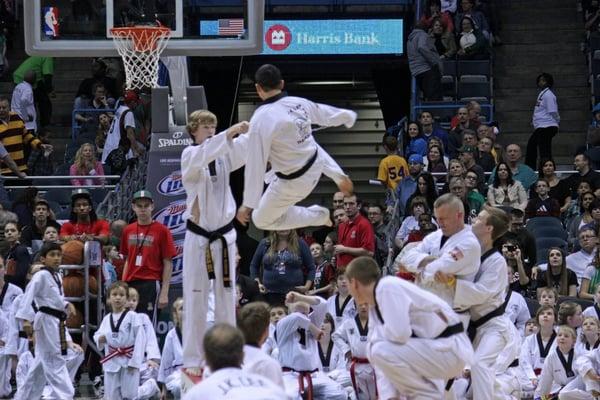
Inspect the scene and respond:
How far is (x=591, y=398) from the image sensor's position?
50.9 ft

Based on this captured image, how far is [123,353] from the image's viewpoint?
15.4 metres

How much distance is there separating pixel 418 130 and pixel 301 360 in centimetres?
690

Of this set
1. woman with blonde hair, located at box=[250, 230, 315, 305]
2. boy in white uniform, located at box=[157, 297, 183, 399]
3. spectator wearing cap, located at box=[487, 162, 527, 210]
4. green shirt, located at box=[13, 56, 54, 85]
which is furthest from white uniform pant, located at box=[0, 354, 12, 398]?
green shirt, located at box=[13, 56, 54, 85]

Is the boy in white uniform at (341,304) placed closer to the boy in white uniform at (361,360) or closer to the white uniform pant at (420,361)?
the boy in white uniform at (361,360)

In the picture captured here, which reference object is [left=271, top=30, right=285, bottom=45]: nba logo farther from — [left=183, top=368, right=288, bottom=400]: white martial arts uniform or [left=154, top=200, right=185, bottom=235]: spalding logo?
[left=183, top=368, right=288, bottom=400]: white martial arts uniform

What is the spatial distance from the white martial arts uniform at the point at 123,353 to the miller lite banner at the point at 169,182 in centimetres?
229

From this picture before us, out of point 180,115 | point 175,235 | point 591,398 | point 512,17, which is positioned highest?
point 512,17

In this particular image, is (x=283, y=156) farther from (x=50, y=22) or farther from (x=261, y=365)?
(x=50, y=22)

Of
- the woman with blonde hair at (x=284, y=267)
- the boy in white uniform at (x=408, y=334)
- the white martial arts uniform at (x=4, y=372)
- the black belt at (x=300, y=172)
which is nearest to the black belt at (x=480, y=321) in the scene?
the boy in white uniform at (x=408, y=334)

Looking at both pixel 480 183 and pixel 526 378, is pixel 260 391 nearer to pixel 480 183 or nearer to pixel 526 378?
pixel 526 378

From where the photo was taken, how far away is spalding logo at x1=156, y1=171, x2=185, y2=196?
59.8ft

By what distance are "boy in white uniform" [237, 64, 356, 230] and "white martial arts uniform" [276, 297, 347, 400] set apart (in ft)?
12.3

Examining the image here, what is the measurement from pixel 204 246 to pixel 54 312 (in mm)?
3929

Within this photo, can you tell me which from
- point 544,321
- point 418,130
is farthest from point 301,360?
point 418,130
